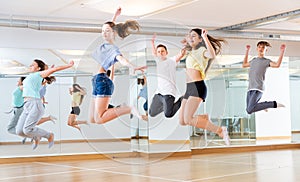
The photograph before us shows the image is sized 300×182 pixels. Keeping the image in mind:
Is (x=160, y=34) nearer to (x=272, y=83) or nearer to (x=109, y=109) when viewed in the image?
(x=109, y=109)

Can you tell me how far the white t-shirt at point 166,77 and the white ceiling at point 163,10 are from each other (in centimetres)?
424

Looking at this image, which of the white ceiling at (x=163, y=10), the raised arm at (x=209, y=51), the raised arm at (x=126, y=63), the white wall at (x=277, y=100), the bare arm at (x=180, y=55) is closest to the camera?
the raised arm at (x=126, y=63)

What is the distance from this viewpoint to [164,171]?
8273mm

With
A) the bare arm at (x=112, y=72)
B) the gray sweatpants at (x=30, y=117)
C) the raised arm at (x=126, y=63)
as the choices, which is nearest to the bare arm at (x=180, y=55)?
the raised arm at (x=126, y=63)

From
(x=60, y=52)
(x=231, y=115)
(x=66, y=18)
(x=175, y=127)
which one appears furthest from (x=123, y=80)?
(x=231, y=115)

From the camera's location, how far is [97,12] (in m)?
9.40

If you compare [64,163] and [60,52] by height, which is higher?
[60,52]

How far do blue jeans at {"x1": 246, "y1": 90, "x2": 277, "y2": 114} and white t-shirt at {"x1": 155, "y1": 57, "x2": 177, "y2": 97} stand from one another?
5800 millimetres

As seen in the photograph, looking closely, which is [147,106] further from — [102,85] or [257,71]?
[257,71]

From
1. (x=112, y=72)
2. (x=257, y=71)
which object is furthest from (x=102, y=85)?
(x=257, y=71)

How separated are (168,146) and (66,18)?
260 inches

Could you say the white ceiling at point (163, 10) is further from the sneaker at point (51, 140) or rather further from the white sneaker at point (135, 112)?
the white sneaker at point (135, 112)

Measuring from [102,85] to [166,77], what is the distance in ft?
1.46

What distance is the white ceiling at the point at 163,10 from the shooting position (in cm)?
844
